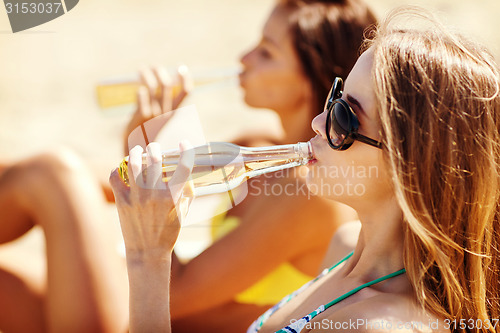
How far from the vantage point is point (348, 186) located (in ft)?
4.34

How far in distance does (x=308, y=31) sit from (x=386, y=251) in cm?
113

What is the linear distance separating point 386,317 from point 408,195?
26 centimetres

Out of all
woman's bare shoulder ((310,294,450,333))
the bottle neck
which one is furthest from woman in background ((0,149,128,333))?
woman's bare shoulder ((310,294,450,333))

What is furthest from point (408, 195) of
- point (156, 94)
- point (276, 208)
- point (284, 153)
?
point (156, 94)

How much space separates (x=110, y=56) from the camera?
233 inches

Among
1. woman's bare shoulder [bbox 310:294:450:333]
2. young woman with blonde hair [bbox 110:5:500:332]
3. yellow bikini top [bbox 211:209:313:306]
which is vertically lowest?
yellow bikini top [bbox 211:209:313:306]

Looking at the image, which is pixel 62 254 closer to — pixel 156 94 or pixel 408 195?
pixel 156 94

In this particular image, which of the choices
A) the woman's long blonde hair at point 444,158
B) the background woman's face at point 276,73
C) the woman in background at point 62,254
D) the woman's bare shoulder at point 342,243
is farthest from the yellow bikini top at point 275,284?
the woman's long blonde hair at point 444,158

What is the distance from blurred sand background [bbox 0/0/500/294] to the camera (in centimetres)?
463

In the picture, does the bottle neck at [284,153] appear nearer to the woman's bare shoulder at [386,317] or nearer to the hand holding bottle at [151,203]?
the hand holding bottle at [151,203]

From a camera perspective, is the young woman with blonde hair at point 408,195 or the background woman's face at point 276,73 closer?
the young woman with blonde hair at point 408,195

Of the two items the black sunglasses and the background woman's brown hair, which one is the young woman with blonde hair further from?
the background woman's brown hair

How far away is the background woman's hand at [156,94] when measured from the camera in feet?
7.22

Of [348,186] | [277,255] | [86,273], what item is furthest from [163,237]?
[277,255]
